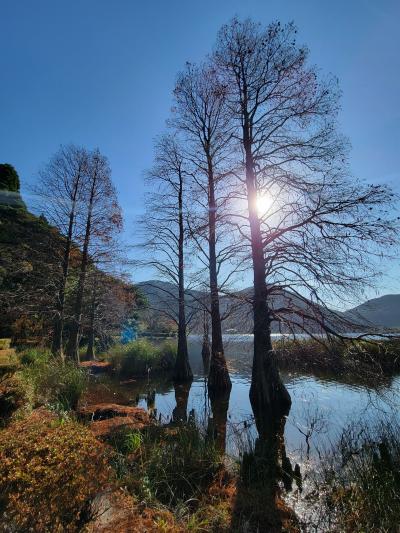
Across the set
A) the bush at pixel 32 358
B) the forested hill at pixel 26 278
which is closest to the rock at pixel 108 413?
the bush at pixel 32 358

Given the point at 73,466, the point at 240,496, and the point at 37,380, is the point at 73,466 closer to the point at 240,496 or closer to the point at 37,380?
the point at 240,496

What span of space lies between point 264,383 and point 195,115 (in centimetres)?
1355

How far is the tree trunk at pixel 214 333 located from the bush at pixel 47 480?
10925 mm

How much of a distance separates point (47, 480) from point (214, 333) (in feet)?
45.9

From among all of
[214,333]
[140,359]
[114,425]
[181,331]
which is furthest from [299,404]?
[140,359]

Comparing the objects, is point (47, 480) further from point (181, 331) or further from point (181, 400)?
point (181, 331)

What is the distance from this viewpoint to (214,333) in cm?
1652

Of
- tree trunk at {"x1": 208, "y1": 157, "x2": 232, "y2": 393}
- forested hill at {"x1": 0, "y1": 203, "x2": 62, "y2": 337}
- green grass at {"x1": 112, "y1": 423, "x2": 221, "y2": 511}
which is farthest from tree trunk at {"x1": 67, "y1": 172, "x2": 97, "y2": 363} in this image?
green grass at {"x1": 112, "y1": 423, "x2": 221, "y2": 511}

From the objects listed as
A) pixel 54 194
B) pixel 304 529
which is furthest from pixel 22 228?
pixel 304 529

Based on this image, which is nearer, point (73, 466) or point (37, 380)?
point (73, 466)

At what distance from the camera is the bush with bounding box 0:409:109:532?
265cm

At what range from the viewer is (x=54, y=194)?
57.8 feet

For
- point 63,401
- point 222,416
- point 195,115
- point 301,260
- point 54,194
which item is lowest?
point 222,416

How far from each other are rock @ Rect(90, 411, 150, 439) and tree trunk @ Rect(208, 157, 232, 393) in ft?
21.9
